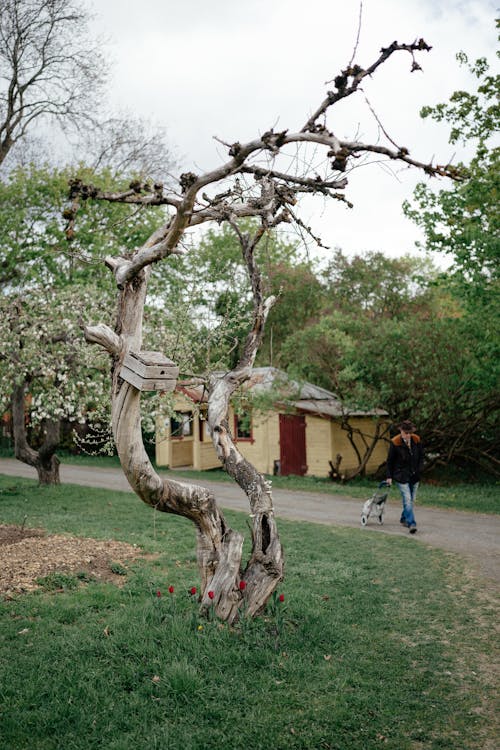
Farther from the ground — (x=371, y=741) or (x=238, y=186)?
(x=238, y=186)

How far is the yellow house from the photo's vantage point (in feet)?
71.4

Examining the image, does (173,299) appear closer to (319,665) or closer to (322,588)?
(322,588)

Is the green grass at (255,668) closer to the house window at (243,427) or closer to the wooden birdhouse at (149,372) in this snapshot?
the wooden birdhouse at (149,372)

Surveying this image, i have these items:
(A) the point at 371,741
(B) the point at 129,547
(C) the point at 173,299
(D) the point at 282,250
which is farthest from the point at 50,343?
(D) the point at 282,250

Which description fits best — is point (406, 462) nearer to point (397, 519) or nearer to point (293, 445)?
point (397, 519)

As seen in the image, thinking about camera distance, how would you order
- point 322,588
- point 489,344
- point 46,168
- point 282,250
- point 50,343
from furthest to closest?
point 282,250
point 46,168
point 489,344
point 50,343
point 322,588

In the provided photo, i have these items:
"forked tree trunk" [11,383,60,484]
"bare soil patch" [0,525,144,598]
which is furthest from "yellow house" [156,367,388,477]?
"bare soil patch" [0,525,144,598]

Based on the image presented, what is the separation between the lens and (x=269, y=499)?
6336mm

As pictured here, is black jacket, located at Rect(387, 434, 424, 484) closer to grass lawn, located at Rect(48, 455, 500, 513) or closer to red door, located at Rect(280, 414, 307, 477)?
grass lawn, located at Rect(48, 455, 500, 513)

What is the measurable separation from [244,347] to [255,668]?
3.36 metres

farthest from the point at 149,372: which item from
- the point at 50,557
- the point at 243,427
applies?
the point at 243,427

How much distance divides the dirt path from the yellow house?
3.29 metres

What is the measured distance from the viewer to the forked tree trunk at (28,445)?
1698 centimetres

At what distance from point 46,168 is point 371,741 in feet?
72.1
